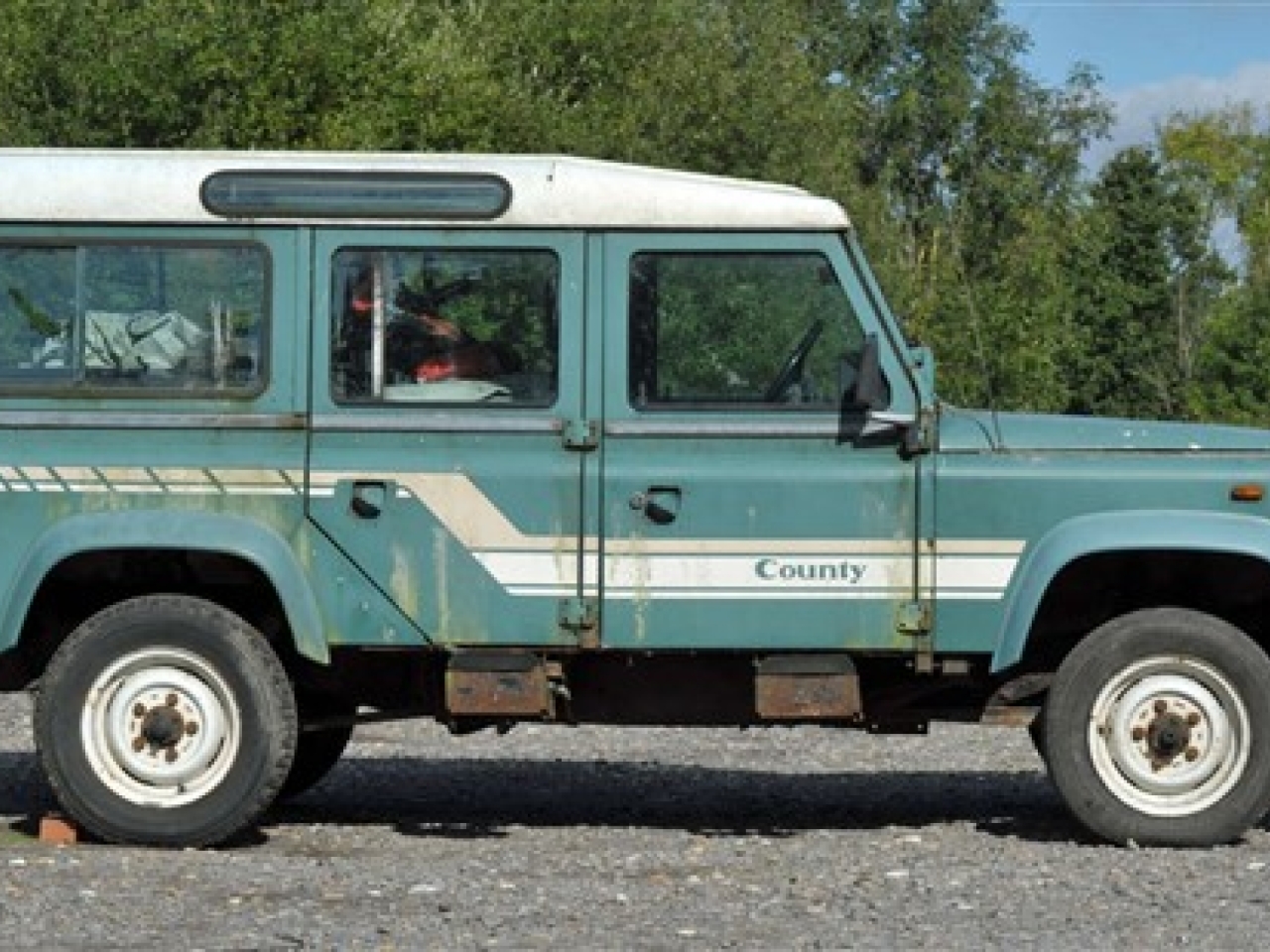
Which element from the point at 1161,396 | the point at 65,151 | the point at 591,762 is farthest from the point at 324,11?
the point at 1161,396

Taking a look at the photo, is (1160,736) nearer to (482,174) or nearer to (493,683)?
(493,683)

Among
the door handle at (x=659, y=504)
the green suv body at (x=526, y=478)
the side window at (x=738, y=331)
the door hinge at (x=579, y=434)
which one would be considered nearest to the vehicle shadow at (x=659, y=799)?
the green suv body at (x=526, y=478)

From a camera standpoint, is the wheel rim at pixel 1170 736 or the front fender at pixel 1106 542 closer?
the front fender at pixel 1106 542

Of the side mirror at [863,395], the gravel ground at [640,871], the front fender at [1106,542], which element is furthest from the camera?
the side mirror at [863,395]

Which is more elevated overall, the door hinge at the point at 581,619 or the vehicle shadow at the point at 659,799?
the door hinge at the point at 581,619

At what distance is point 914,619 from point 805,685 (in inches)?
19.0

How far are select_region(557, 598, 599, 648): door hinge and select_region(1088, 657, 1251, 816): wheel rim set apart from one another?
6.18 ft

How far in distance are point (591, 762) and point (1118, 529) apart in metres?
4.78

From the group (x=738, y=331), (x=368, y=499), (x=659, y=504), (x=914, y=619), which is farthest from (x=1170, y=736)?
(x=368, y=499)

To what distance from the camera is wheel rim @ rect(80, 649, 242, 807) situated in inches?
448

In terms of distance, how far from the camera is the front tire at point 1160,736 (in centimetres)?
1136

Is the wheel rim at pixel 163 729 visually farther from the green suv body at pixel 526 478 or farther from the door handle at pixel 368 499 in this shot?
the door handle at pixel 368 499

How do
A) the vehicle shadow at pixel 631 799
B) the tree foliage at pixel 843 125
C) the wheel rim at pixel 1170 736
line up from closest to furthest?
the wheel rim at pixel 1170 736 < the vehicle shadow at pixel 631 799 < the tree foliage at pixel 843 125

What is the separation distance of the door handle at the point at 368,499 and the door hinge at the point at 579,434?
2.26ft
